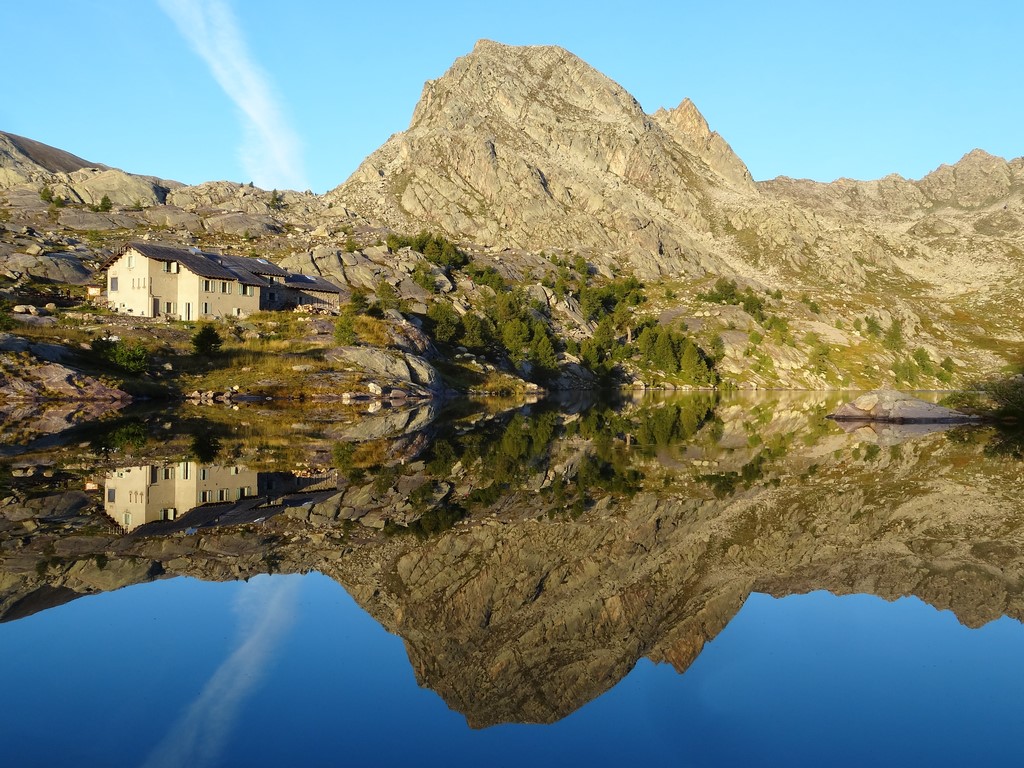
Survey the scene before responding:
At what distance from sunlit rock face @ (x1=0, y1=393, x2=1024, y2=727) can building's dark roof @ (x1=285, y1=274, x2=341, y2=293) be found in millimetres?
74838

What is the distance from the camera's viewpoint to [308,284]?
11231 centimetres

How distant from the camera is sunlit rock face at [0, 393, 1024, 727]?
14.8 meters

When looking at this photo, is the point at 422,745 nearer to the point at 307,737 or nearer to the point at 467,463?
the point at 307,737

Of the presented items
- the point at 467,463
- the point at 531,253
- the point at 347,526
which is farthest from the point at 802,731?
the point at 531,253

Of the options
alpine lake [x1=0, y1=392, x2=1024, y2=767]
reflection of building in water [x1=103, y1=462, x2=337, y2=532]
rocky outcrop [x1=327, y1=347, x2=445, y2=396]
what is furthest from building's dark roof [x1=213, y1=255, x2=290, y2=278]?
reflection of building in water [x1=103, y1=462, x2=337, y2=532]

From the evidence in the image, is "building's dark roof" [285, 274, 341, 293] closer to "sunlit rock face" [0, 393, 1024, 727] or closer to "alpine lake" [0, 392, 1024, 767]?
"sunlit rock face" [0, 393, 1024, 727]

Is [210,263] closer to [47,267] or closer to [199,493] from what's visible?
[47,267]

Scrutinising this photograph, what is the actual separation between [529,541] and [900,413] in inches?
2594

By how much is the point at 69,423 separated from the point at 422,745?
157ft

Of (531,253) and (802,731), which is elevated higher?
(531,253)

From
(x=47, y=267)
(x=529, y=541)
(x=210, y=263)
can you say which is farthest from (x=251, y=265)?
(x=529, y=541)

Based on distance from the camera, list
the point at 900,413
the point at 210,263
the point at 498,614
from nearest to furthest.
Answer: the point at 498,614
the point at 900,413
the point at 210,263

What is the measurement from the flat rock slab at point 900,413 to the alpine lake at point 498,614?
4123 cm

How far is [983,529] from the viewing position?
945 inches
